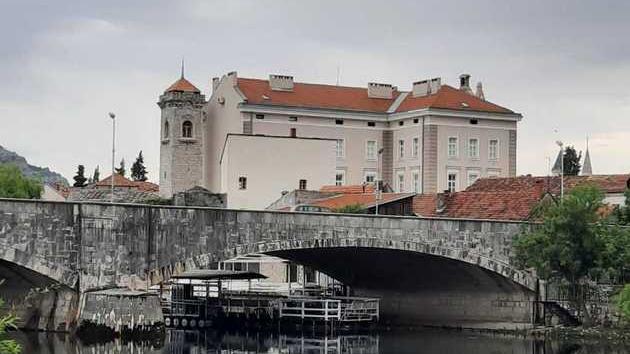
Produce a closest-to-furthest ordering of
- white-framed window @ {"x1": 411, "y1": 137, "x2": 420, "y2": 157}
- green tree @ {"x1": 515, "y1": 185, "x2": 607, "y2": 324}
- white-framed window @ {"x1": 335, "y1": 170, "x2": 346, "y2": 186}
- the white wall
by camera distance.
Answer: green tree @ {"x1": 515, "y1": 185, "x2": 607, "y2": 324} < the white wall < white-framed window @ {"x1": 411, "y1": 137, "x2": 420, "y2": 157} < white-framed window @ {"x1": 335, "y1": 170, "x2": 346, "y2": 186}

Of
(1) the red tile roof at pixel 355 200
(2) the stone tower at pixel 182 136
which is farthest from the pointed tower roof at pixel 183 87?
(1) the red tile roof at pixel 355 200

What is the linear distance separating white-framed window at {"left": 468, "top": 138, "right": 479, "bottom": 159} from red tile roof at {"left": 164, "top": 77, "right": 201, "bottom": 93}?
20.3 metres

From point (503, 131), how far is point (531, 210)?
32.7m

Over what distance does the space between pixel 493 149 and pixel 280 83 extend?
1657cm

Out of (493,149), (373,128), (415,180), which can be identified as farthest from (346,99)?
(493,149)

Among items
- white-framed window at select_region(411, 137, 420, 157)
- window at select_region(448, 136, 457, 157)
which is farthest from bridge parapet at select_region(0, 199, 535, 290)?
window at select_region(448, 136, 457, 157)

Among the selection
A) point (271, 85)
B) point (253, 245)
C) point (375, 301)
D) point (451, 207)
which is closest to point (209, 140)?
point (271, 85)

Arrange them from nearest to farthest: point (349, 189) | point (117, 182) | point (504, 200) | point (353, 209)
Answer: point (504, 200)
point (353, 209)
point (349, 189)
point (117, 182)

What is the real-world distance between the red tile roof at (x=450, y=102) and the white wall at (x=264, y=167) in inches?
401

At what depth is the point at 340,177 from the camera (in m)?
88.9

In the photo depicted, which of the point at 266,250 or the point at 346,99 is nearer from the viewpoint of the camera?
the point at 266,250

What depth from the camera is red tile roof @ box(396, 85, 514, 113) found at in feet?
289

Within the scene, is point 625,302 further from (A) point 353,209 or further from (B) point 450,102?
(B) point 450,102

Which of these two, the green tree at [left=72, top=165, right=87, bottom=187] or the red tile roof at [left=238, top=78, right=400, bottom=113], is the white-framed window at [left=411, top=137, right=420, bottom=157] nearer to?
the red tile roof at [left=238, top=78, right=400, bottom=113]
